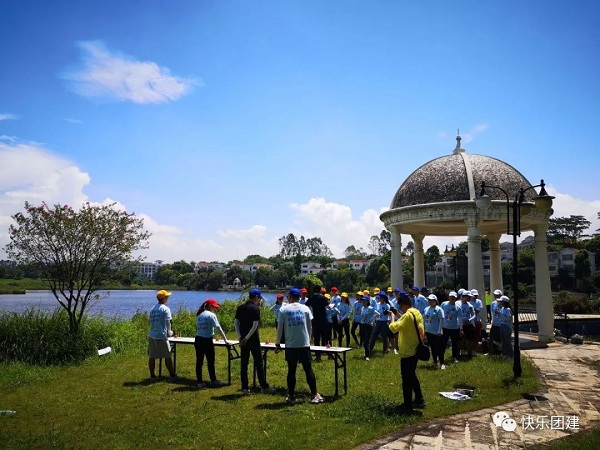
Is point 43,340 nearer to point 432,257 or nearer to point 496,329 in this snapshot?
point 496,329

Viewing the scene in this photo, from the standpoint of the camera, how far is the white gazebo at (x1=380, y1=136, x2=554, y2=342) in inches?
605

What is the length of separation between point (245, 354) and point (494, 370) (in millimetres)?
5884

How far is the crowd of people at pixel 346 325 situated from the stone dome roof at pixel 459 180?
3776 millimetres

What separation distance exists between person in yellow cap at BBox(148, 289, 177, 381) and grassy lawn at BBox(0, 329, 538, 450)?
0.45 metres

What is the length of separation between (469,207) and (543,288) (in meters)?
4.52

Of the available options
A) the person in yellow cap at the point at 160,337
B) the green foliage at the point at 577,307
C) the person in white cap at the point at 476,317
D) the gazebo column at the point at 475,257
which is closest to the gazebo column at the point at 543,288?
the gazebo column at the point at 475,257

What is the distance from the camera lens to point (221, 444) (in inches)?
231

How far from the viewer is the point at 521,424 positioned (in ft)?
22.0

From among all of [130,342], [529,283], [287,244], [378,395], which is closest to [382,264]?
[529,283]

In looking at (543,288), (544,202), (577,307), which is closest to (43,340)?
(544,202)

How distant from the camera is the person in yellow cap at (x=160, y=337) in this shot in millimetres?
10055

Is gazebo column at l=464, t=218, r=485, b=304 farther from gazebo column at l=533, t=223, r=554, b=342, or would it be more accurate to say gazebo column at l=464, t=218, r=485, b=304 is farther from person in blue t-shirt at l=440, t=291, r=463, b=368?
person in blue t-shirt at l=440, t=291, r=463, b=368

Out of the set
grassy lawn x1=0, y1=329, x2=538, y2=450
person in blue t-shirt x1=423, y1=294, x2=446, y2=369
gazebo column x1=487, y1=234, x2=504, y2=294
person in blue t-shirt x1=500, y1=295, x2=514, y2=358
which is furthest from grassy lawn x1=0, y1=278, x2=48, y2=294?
person in blue t-shirt x1=500, y1=295, x2=514, y2=358

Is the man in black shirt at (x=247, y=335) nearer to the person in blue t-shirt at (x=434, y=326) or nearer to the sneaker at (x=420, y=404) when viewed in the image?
the sneaker at (x=420, y=404)
